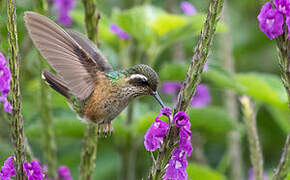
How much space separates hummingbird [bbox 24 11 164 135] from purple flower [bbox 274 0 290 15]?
562 millimetres

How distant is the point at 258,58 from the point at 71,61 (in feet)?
11.4

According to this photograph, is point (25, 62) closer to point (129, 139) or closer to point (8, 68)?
point (129, 139)

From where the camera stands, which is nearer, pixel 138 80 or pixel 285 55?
pixel 285 55

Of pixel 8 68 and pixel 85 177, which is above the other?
pixel 8 68

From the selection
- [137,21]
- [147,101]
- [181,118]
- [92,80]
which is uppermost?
[137,21]

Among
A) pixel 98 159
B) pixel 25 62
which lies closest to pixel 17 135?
pixel 25 62

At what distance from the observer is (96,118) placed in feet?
7.14

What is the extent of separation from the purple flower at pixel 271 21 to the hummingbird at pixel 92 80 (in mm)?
489

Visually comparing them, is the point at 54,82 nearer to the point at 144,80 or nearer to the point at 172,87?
the point at 144,80

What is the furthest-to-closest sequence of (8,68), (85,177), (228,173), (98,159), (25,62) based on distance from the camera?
(228,173)
(98,159)
(25,62)
(85,177)
(8,68)

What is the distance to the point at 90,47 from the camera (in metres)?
2.21

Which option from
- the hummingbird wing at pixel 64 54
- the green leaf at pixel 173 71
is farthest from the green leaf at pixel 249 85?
the hummingbird wing at pixel 64 54

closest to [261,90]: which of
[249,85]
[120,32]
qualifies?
[249,85]

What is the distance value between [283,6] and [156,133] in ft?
2.14
